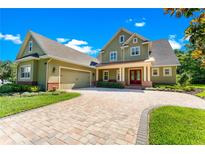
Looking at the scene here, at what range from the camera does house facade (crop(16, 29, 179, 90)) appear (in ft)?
38.7

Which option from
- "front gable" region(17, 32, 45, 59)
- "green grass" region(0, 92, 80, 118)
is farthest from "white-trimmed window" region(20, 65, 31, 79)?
"green grass" region(0, 92, 80, 118)

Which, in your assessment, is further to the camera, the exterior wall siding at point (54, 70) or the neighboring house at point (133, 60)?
the neighboring house at point (133, 60)

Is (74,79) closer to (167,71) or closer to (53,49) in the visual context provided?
(53,49)

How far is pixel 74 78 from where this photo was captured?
1430cm

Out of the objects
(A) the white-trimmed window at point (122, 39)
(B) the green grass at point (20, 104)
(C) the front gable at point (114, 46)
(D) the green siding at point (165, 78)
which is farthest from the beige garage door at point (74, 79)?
(D) the green siding at point (165, 78)

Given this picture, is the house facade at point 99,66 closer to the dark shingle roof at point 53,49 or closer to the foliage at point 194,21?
the dark shingle roof at point 53,49

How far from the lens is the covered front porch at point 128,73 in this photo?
13297 mm

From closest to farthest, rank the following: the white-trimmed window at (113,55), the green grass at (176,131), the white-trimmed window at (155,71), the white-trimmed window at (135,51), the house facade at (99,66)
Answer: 1. the green grass at (176,131)
2. the house facade at (99,66)
3. the white-trimmed window at (135,51)
4. the white-trimmed window at (155,71)
5. the white-trimmed window at (113,55)

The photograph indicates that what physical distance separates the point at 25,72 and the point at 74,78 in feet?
17.9

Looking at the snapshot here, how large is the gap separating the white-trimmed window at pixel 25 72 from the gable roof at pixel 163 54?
1616 centimetres

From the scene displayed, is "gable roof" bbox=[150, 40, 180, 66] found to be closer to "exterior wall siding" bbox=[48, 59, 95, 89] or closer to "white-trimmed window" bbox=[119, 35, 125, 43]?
"white-trimmed window" bbox=[119, 35, 125, 43]

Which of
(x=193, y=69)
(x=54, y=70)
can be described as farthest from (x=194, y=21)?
(x=193, y=69)
